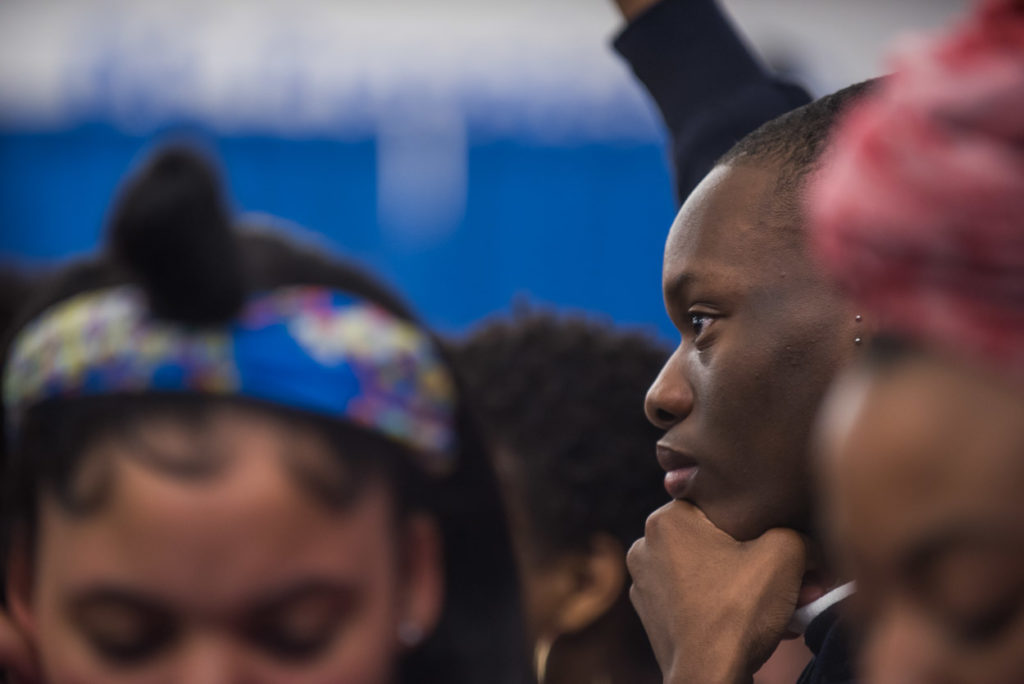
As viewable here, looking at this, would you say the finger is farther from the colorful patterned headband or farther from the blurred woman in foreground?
the blurred woman in foreground

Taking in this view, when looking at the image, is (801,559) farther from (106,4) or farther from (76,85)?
(106,4)

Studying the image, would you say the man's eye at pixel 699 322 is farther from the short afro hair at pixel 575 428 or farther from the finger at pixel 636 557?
the short afro hair at pixel 575 428

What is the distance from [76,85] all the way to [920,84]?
6814mm

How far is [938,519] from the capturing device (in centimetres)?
77

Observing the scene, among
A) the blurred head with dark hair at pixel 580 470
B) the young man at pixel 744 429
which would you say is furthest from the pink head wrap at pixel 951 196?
the blurred head with dark hair at pixel 580 470

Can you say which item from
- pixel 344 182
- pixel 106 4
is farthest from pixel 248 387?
pixel 106 4

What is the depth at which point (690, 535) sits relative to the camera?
4.62 feet

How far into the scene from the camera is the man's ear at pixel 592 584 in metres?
2.16

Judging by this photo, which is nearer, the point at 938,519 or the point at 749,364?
the point at 938,519

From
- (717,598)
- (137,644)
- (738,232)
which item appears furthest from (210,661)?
(738,232)

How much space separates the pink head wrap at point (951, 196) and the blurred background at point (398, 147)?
4178mm

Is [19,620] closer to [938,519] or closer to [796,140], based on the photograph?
[938,519]

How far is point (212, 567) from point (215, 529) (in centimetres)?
3

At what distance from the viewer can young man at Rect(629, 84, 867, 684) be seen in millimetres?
1326
